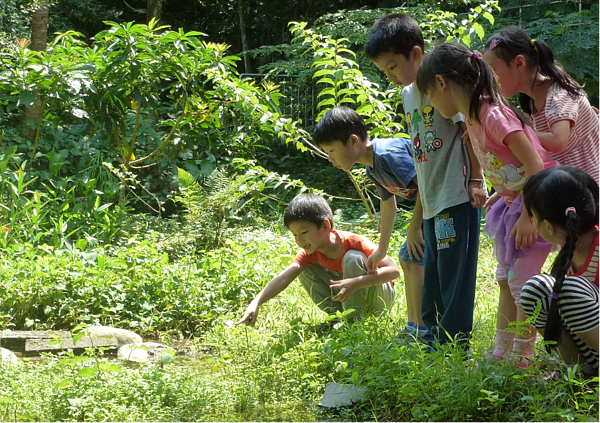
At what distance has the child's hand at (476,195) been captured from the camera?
244cm

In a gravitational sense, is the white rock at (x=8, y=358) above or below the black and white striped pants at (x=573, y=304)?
below

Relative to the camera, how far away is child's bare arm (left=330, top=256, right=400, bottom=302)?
290 cm

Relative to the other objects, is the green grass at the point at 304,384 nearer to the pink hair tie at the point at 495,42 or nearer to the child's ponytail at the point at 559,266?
the child's ponytail at the point at 559,266

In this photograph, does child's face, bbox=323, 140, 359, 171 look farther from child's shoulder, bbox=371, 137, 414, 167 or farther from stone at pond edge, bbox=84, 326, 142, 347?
stone at pond edge, bbox=84, 326, 142, 347

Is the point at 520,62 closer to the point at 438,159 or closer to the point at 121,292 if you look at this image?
the point at 438,159

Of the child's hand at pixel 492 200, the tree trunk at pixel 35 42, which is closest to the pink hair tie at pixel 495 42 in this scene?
the child's hand at pixel 492 200

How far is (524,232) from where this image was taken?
2.28 m

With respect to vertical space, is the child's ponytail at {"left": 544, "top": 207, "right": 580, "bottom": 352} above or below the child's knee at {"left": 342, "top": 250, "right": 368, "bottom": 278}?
above

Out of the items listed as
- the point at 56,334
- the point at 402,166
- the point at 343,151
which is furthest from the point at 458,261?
the point at 56,334

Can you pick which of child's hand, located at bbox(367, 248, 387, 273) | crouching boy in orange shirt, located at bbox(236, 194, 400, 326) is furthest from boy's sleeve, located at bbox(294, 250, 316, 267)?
child's hand, located at bbox(367, 248, 387, 273)

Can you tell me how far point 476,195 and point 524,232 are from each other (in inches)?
10.3

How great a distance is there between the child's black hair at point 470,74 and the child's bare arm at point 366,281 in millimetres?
1007

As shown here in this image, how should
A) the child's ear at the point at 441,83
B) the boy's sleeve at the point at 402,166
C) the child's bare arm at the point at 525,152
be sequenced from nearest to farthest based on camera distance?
1. the child's bare arm at the point at 525,152
2. the child's ear at the point at 441,83
3. the boy's sleeve at the point at 402,166

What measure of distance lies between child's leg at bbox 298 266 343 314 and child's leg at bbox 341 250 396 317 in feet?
0.60
